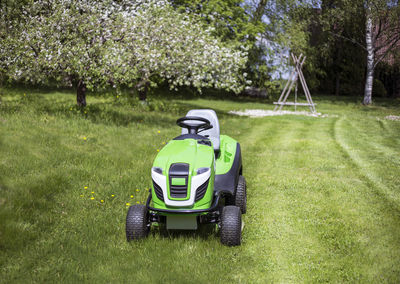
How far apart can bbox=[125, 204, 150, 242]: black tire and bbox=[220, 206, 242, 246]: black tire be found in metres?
0.85

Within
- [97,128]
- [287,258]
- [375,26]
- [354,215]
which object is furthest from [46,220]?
[375,26]

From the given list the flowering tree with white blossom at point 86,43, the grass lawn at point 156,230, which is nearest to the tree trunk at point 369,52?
the grass lawn at point 156,230

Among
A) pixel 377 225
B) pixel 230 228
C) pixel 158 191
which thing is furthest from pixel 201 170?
pixel 377 225

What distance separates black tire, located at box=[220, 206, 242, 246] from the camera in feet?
14.0

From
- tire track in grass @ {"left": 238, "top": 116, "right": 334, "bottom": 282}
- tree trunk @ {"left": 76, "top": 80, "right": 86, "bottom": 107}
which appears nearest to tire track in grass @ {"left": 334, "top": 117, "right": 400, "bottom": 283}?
tire track in grass @ {"left": 238, "top": 116, "right": 334, "bottom": 282}

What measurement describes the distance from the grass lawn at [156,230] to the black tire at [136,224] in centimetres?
9

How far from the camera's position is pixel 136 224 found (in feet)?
14.2

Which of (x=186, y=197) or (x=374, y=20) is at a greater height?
(x=374, y=20)

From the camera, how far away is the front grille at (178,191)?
4.16 m

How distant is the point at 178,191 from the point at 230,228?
695 millimetres

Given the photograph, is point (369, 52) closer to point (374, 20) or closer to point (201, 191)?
point (374, 20)

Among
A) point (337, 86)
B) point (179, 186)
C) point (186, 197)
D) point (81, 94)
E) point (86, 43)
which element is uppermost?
point (86, 43)

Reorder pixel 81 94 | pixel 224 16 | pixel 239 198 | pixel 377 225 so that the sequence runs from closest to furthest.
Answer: pixel 377 225 → pixel 239 198 → pixel 81 94 → pixel 224 16

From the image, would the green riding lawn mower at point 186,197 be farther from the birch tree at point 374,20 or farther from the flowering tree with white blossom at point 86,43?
the birch tree at point 374,20
